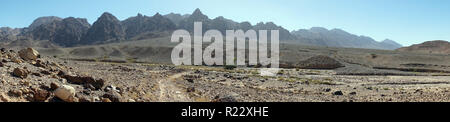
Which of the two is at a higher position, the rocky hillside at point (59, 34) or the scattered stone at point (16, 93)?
the rocky hillside at point (59, 34)

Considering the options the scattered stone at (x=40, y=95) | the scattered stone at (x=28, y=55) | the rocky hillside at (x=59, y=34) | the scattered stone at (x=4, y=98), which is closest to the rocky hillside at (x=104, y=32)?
the rocky hillside at (x=59, y=34)

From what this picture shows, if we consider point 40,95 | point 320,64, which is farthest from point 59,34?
point 40,95

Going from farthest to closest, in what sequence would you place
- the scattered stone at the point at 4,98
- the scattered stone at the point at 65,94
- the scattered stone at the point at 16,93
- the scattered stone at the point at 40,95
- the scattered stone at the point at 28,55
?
the scattered stone at the point at 28,55, the scattered stone at the point at 65,94, the scattered stone at the point at 40,95, the scattered stone at the point at 16,93, the scattered stone at the point at 4,98

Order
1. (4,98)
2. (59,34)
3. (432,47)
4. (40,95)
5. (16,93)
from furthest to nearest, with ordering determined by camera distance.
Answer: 1. (59,34)
2. (432,47)
3. (40,95)
4. (16,93)
5. (4,98)

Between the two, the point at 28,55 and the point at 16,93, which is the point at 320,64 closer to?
the point at 28,55

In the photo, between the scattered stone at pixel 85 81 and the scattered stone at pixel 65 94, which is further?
the scattered stone at pixel 85 81

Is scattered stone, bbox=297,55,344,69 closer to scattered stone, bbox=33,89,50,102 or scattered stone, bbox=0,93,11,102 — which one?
scattered stone, bbox=33,89,50,102

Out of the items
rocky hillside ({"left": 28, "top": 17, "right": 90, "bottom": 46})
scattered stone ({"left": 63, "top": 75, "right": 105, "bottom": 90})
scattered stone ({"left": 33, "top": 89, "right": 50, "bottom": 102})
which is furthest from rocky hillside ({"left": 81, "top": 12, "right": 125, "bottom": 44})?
scattered stone ({"left": 33, "top": 89, "right": 50, "bottom": 102})

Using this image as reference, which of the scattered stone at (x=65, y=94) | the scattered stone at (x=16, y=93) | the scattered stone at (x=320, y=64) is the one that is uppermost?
the scattered stone at (x=16, y=93)

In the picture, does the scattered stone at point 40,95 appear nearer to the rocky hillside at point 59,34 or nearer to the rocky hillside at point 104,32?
the rocky hillside at point 104,32

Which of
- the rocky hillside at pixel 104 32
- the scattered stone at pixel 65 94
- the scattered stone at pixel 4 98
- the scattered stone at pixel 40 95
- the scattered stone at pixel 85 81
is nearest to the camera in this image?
the scattered stone at pixel 4 98
